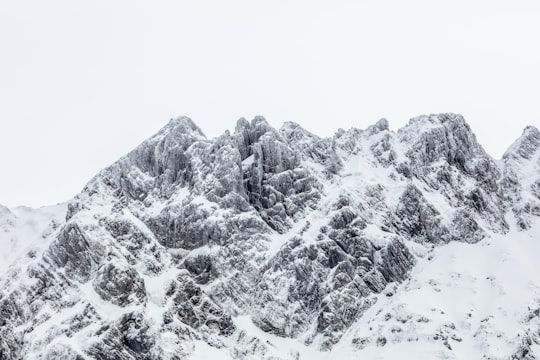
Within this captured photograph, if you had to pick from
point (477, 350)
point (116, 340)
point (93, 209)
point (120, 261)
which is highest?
point (93, 209)

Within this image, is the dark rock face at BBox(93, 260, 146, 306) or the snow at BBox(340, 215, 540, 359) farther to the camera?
the snow at BBox(340, 215, 540, 359)

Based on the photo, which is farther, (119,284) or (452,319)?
(452,319)

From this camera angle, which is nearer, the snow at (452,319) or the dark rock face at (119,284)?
the dark rock face at (119,284)

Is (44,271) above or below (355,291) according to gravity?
above

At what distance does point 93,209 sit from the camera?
652 feet

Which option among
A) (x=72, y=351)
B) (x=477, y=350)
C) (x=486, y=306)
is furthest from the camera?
(x=486, y=306)

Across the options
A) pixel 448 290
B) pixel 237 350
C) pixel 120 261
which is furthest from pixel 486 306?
pixel 120 261

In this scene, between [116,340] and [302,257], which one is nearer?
[116,340]

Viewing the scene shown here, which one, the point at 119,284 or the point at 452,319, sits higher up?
the point at 119,284

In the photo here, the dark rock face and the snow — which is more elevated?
the dark rock face

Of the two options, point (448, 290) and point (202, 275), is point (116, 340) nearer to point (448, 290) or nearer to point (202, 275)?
point (202, 275)

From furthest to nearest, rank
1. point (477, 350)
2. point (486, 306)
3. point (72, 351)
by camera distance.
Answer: point (486, 306), point (477, 350), point (72, 351)

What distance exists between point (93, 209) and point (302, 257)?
54.6 metres

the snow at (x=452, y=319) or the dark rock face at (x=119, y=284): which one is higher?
the dark rock face at (x=119, y=284)
